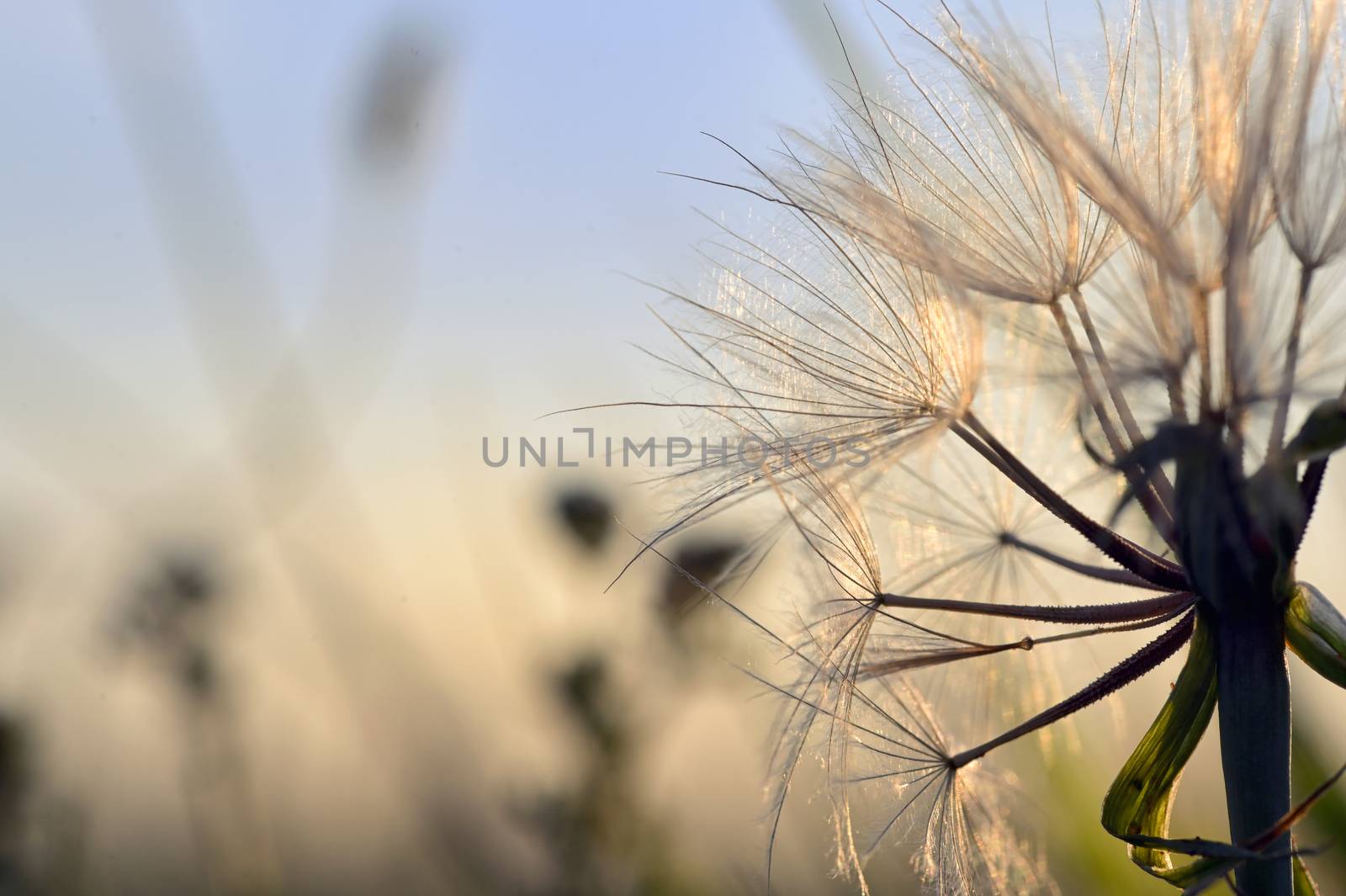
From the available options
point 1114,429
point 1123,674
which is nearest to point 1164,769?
point 1123,674

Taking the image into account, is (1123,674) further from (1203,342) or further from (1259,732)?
(1203,342)

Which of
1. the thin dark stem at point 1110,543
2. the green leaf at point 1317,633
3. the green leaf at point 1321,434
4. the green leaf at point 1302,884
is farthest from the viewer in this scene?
the green leaf at point 1302,884

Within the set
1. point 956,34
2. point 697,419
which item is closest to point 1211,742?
point 697,419

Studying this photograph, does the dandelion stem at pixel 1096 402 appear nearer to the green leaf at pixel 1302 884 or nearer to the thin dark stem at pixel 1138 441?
the thin dark stem at pixel 1138 441

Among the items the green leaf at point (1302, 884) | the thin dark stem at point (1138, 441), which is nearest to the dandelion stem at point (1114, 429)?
→ the thin dark stem at point (1138, 441)

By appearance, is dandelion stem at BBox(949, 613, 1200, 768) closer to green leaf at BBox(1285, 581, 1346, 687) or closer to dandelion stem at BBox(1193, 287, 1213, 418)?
green leaf at BBox(1285, 581, 1346, 687)

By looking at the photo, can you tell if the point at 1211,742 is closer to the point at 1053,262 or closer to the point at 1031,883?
the point at 1031,883
